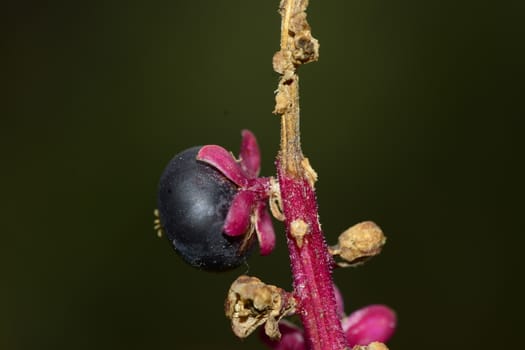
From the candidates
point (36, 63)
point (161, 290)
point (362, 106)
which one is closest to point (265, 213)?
point (161, 290)

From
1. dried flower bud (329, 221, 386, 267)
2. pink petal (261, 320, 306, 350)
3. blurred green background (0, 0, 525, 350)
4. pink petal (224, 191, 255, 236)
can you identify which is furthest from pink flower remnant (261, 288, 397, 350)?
blurred green background (0, 0, 525, 350)

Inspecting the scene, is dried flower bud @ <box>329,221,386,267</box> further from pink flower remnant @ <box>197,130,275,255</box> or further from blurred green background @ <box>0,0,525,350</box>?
blurred green background @ <box>0,0,525,350</box>

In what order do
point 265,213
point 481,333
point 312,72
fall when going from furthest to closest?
point 312,72, point 481,333, point 265,213

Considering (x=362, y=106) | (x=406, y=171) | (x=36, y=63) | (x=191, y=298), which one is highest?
(x=36, y=63)

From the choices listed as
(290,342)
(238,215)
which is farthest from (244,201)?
(290,342)

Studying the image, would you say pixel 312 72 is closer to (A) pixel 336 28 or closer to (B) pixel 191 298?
(A) pixel 336 28

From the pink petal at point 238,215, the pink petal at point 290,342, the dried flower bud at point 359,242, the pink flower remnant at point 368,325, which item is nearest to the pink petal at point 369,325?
the pink flower remnant at point 368,325

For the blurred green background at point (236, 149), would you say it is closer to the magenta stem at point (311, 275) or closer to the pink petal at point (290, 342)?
the pink petal at point (290, 342)
